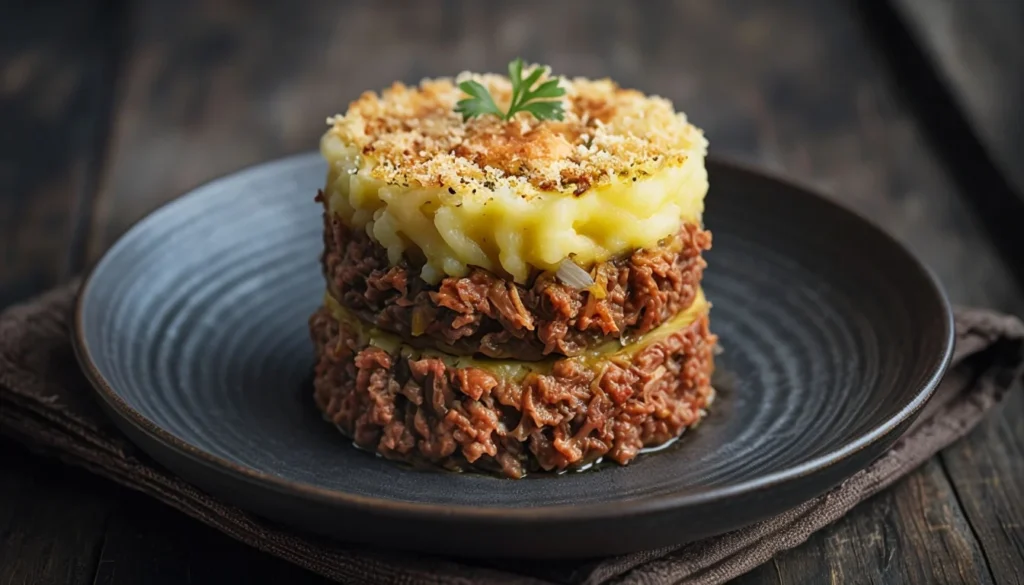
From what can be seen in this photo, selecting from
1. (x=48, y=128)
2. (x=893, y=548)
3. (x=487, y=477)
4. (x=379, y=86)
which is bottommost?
(x=48, y=128)

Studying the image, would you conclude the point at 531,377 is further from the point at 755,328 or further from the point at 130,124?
the point at 130,124

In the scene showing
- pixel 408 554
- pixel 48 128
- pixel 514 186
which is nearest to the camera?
pixel 408 554

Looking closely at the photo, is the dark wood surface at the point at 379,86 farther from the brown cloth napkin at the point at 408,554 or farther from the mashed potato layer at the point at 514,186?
the mashed potato layer at the point at 514,186

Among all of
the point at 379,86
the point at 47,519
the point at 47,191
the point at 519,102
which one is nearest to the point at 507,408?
the point at 519,102

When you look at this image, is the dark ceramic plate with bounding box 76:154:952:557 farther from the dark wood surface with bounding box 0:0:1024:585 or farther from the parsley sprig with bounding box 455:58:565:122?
the parsley sprig with bounding box 455:58:565:122

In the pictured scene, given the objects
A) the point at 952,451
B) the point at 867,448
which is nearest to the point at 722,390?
the point at 952,451

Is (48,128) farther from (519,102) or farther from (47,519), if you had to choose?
(519,102)
